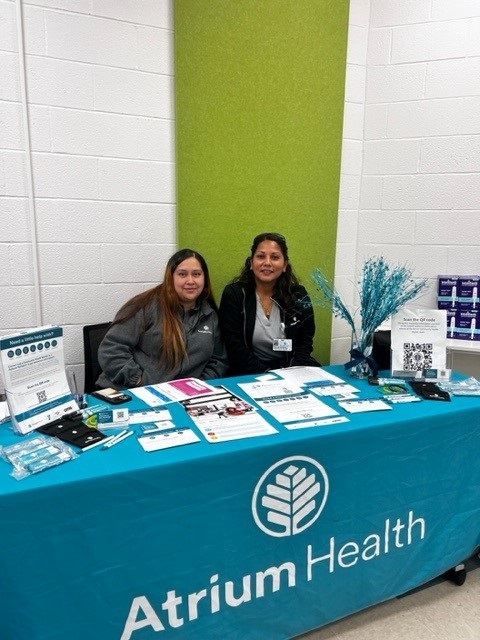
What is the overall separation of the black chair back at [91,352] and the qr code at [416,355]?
151 centimetres

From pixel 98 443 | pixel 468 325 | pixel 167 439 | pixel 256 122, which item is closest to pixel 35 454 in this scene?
pixel 98 443

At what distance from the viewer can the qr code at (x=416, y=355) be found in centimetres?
186

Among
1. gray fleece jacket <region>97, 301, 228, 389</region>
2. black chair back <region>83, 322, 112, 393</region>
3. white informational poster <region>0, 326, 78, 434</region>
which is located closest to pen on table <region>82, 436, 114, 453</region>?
white informational poster <region>0, 326, 78, 434</region>

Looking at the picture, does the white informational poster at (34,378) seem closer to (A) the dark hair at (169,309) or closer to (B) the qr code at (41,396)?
(B) the qr code at (41,396)

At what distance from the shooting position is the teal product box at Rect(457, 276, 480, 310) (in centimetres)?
260

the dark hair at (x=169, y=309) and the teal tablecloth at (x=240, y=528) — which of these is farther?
the dark hair at (x=169, y=309)

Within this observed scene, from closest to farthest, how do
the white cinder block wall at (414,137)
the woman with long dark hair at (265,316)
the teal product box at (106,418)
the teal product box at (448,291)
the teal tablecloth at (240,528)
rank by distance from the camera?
the teal tablecloth at (240,528) → the teal product box at (106,418) → the woman with long dark hair at (265,316) → the white cinder block wall at (414,137) → the teal product box at (448,291)

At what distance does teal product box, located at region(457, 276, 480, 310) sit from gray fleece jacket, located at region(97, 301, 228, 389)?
1425 mm

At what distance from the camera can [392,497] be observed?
5.09 ft

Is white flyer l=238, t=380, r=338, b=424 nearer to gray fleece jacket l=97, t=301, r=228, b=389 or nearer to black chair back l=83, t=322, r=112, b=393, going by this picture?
gray fleece jacket l=97, t=301, r=228, b=389

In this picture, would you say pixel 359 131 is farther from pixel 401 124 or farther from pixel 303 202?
pixel 303 202

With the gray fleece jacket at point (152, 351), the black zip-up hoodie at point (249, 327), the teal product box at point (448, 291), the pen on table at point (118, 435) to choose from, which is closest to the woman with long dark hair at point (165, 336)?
the gray fleece jacket at point (152, 351)

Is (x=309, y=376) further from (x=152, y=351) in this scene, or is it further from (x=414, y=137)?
(x=414, y=137)

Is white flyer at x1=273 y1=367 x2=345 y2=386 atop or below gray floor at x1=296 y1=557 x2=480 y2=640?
atop
